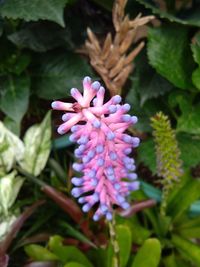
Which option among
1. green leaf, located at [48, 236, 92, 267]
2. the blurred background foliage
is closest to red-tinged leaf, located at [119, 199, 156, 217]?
the blurred background foliage

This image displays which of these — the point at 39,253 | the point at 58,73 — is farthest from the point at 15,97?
the point at 39,253

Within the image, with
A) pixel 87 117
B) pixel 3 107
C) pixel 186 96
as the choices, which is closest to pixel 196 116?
pixel 186 96

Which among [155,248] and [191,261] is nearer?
[155,248]

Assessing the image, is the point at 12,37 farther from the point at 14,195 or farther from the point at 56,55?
the point at 14,195

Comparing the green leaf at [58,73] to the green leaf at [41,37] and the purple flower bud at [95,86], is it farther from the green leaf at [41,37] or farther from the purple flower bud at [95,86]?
the purple flower bud at [95,86]

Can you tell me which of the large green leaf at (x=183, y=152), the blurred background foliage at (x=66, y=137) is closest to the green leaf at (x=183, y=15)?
the blurred background foliage at (x=66, y=137)

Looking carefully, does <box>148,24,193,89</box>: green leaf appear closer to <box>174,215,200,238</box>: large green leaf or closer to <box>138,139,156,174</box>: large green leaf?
<box>138,139,156,174</box>: large green leaf

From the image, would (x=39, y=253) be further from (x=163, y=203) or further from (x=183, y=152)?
(x=183, y=152)
